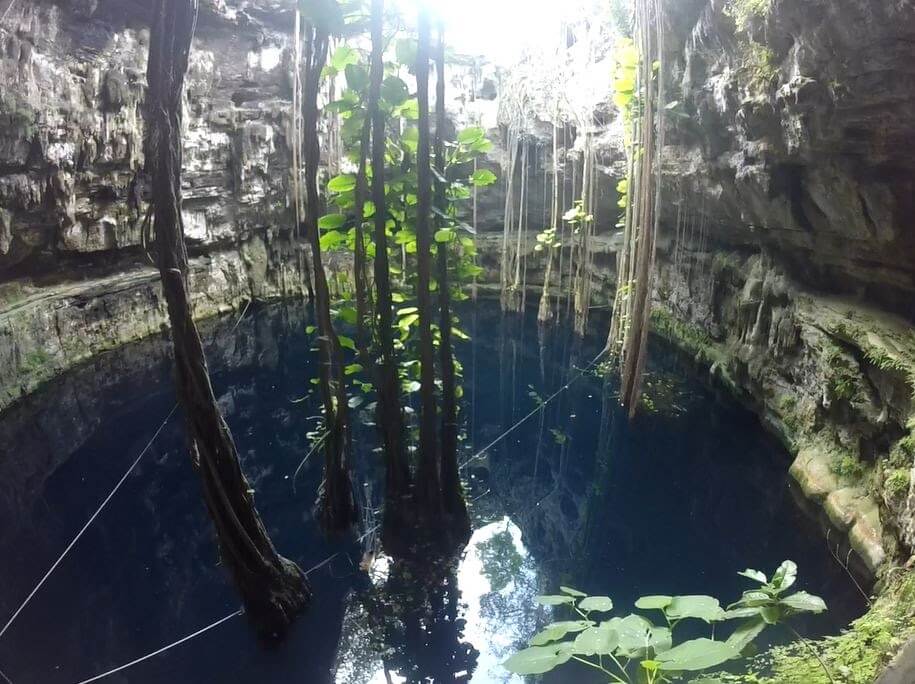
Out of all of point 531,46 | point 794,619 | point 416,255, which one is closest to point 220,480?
point 416,255

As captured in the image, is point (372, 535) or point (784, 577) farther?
point (372, 535)

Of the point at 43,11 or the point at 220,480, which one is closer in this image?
the point at 220,480

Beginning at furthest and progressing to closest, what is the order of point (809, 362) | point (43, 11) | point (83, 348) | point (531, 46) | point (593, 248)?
point (593, 248), point (531, 46), point (83, 348), point (43, 11), point (809, 362)

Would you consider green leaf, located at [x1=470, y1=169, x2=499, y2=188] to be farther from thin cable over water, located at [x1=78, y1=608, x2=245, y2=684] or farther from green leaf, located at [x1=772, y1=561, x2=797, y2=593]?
thin cable over water, located at [x1=78, y1=608, x2=245, y2=684]

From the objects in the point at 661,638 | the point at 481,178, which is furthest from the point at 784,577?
the point at 481,178

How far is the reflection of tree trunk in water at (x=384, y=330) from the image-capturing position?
265 cm

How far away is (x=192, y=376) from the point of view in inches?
→ 88.7

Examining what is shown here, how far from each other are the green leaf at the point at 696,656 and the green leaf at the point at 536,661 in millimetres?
177

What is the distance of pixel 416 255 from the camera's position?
2904mm

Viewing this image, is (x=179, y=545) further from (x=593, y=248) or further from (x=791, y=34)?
(x=593, y=248)

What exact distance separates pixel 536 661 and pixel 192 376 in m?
1.56

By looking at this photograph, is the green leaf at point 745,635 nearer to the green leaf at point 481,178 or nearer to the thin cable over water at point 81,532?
the green leaf at point 481,178

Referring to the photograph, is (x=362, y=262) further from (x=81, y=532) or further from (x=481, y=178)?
(x=81, y=532)

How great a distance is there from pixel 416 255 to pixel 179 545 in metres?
2.19
